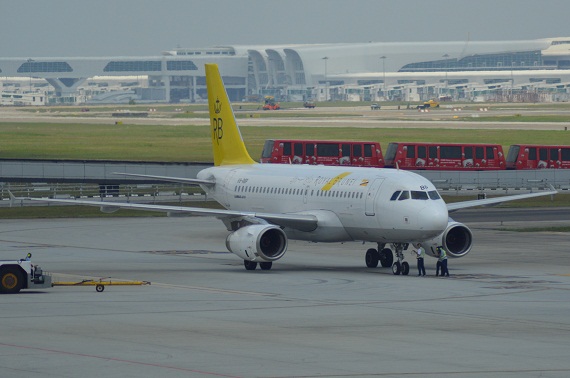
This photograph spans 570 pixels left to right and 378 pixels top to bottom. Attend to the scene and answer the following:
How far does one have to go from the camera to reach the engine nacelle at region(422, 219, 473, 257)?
5238 centimetres

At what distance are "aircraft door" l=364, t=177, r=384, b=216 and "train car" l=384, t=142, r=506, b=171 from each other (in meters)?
62.6

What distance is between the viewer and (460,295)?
44.2 metres

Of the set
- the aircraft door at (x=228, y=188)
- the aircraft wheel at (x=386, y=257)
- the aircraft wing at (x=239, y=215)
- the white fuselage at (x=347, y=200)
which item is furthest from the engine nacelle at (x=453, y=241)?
the aircraft door at (x=228, y=188)

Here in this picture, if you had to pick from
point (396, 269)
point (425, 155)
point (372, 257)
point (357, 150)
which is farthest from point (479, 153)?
point (396, 269)

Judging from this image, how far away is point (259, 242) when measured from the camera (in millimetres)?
51406

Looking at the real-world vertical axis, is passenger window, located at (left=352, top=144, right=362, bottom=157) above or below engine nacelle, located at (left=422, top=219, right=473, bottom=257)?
above

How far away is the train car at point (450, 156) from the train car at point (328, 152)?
2.32 m

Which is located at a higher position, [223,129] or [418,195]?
[223,129]

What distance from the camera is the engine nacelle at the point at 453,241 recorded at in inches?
2062

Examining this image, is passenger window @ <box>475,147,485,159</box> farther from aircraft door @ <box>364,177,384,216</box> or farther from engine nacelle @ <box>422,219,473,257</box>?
aircraft door @ <box>364,177,384,216</box>

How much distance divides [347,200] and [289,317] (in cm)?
1584

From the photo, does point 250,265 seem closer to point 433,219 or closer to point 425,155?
point 433,219

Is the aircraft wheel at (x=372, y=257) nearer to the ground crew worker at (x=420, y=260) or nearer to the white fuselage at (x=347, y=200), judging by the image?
the white fuselage at (x=347, y=200)

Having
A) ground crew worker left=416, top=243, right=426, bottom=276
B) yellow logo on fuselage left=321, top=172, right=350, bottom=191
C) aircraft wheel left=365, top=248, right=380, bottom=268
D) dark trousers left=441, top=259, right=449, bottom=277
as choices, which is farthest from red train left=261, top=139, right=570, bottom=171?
dark trousers left=441, top=259, right=449, bottom=277
